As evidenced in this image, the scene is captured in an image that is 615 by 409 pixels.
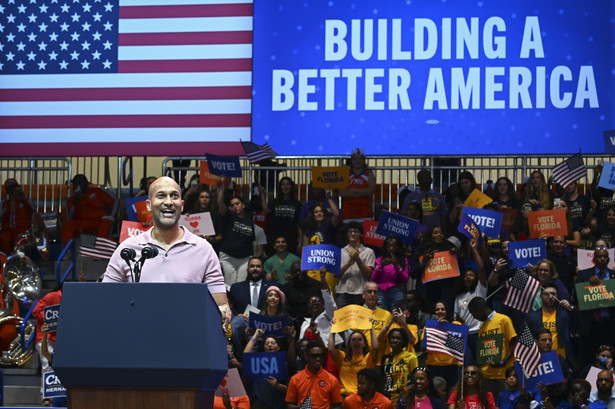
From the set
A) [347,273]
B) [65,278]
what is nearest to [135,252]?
[347,273]

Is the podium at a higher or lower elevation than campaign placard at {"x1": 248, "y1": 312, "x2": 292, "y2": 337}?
higher

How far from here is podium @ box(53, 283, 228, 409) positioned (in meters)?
4.04

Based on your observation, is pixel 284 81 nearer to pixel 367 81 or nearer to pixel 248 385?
pixel 367 81

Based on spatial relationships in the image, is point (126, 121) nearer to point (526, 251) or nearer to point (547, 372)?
point (526, 251)

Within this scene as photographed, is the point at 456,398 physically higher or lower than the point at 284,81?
lower

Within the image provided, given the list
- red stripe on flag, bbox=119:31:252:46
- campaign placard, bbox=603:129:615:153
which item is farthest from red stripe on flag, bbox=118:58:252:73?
campaign placard, bbox=603:129:615:153

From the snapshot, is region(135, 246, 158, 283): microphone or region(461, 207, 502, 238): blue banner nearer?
region(135, 246, 158, 283): microphone

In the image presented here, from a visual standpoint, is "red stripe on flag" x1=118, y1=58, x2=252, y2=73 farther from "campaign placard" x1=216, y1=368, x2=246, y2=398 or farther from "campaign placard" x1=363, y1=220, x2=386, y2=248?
"campaign placard" x1=216, y1=368, x2=246, y2=398

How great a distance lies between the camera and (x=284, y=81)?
13398 mm

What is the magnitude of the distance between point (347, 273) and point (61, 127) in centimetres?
449

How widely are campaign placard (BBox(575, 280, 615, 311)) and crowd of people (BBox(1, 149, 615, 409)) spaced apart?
8cm

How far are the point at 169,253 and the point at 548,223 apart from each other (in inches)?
296

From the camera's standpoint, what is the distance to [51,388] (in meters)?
10.4

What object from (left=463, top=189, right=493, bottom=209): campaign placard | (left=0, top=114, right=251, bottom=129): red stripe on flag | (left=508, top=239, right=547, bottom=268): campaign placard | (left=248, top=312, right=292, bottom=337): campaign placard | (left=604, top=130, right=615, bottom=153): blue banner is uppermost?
(left=0, top=114, right=251, bottom=129): red stripe on flag
